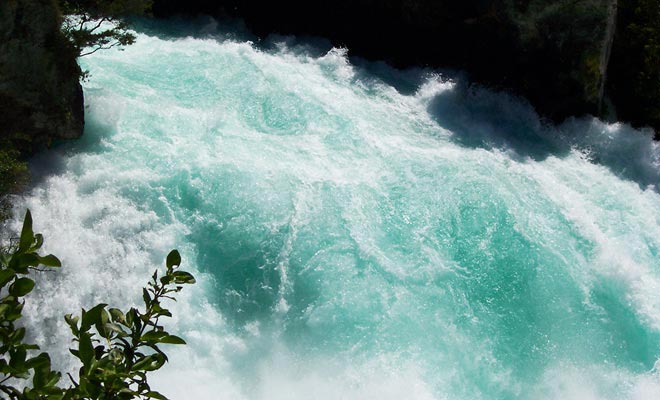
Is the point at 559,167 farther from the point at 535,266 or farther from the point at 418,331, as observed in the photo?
the point at 418,331

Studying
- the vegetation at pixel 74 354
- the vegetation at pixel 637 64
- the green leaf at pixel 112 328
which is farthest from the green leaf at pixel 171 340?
the vegetation at pixel 637 64

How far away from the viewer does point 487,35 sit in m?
13.2

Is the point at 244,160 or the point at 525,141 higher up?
the point at 525,141

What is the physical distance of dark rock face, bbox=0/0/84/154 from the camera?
8414 mm

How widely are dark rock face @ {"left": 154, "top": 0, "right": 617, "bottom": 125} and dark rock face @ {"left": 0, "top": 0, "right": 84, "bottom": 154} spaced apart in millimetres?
6393

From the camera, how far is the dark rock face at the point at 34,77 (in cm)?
841

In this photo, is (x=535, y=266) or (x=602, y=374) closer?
(x=602, y=374)

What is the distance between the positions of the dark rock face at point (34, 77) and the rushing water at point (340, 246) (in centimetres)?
56

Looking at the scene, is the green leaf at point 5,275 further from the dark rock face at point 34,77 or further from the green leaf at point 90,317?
the dark rock face at point 34,77

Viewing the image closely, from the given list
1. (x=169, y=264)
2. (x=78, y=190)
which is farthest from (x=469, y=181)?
(x=169, y=264)

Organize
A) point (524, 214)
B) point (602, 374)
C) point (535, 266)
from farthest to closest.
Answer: point (524, 214), point (535, 266), point (602, 374)

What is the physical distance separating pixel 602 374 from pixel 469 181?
3.45 meters

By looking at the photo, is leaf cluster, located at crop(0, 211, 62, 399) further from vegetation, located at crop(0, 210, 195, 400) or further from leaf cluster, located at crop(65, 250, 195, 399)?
leaf cluster, located at crop(65, 250, 195, 399)

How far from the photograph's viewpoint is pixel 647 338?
9.25 metres
